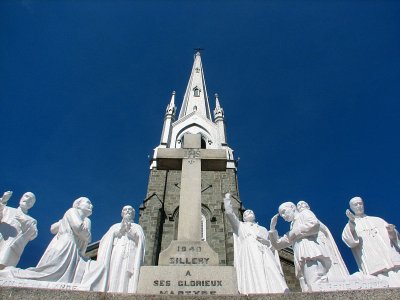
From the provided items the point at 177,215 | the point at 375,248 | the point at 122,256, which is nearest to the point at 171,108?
the point at 177,215

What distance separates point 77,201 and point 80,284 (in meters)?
1.60

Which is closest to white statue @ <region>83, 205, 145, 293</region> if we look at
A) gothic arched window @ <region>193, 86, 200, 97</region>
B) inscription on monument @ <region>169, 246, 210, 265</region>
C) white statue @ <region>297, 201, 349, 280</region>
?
inscription on monument @ <region>169, 246, 210, 265</region>

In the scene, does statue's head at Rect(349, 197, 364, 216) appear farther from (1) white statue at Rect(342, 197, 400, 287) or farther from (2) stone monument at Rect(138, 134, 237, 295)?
(2) stone monument at Rect(138, 134, 237, 295)

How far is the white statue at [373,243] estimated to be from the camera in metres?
5.56

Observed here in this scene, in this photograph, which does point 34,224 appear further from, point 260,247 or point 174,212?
point 174,212

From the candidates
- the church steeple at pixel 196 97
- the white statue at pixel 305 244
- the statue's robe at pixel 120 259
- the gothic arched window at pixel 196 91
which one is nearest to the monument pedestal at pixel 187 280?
the statue's robe at pixel 120 259

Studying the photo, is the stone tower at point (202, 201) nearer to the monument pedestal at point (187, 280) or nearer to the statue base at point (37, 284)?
the monument pedestal at point (187, 280)

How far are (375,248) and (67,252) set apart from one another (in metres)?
5.34

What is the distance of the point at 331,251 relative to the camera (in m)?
6.24

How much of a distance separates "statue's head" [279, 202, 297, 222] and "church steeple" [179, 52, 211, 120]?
25.3m

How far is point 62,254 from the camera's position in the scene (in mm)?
5605

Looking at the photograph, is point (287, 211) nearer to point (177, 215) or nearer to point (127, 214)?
point (127, 214)

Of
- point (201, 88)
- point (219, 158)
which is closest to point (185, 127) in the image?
point (201, 88)

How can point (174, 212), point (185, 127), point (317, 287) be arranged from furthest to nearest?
point (185, 127), point (174, 212), point (317, 287)
